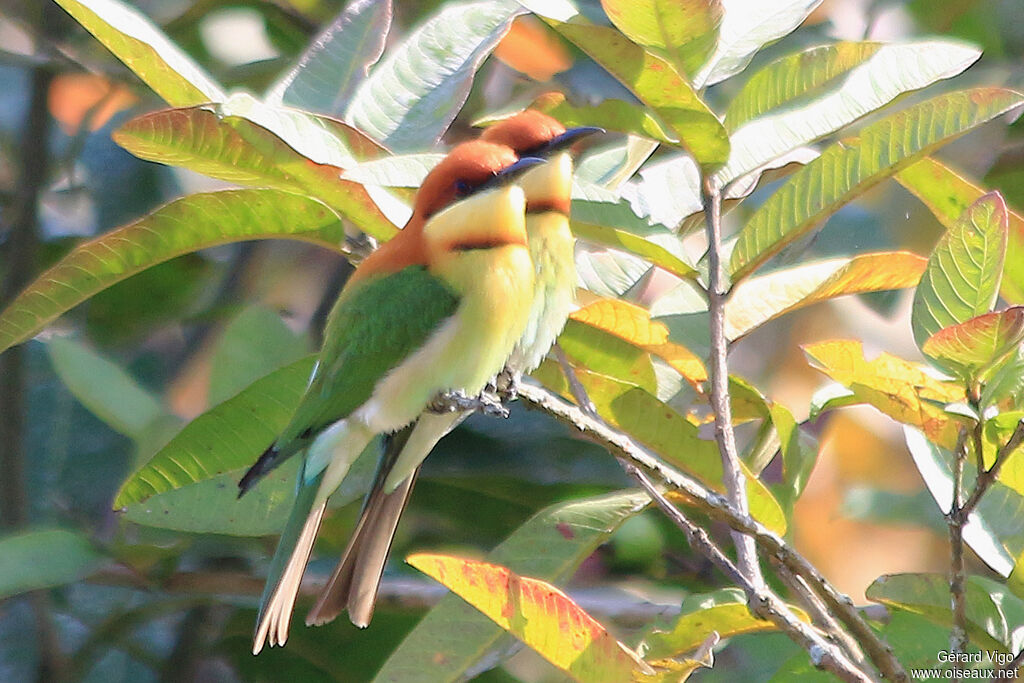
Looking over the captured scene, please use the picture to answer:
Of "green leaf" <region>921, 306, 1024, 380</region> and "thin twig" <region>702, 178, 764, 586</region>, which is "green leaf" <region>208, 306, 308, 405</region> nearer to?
"thin twig" <region>702, 178, 764, 586</region>

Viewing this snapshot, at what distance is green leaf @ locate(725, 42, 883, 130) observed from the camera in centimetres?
100

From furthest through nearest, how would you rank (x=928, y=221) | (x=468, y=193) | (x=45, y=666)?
(x=928, y=221)
(x=45, y=666)
(x=468, y=193)

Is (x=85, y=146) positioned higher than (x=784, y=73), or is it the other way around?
(x=85, y=146)

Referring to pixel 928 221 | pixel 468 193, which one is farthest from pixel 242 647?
pixel 928 221

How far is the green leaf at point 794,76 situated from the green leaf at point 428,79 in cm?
23

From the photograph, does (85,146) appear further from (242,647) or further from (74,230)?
(242,647)

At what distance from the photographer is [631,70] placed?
932 millimetres

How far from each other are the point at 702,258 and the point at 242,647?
32.1 inches

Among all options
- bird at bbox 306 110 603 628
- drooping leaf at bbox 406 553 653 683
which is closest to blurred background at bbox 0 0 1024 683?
bird at bbox 306 110 603 628

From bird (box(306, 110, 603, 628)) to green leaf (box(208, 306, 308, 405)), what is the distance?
168 millimetres

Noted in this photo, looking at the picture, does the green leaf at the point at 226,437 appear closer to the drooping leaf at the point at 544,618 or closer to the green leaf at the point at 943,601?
the drooping leaf at the point at 544,618

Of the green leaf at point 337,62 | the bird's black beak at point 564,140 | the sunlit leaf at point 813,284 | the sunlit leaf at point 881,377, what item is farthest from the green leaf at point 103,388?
the sunlit leaf at point 881,377

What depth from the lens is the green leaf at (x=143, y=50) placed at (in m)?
0.92

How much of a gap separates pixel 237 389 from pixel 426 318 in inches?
9.3
